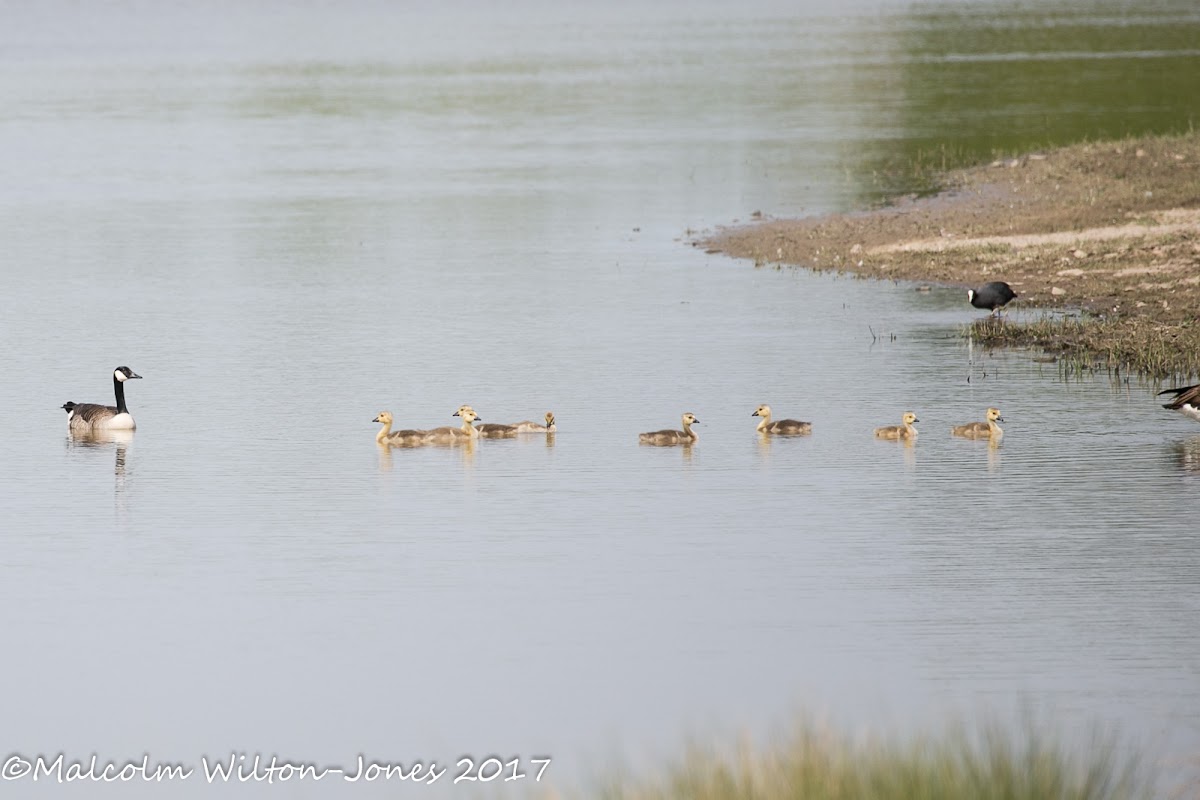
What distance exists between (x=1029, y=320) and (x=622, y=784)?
18.4 m

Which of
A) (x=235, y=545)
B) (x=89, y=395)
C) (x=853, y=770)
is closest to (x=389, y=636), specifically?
(x=235, y=545)

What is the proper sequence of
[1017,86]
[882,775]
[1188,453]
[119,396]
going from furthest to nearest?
1. [1017,86]
2. [119,396]
3. [1188,453]
4. [882,775]

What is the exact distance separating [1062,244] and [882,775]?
23458 mm

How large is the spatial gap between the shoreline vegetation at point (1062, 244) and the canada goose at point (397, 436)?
25.4 ft

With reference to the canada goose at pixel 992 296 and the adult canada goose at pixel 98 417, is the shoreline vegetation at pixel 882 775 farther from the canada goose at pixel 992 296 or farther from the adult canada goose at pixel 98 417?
the canada goose at pixel 992 296

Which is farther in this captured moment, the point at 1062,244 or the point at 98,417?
the point at 1062,244

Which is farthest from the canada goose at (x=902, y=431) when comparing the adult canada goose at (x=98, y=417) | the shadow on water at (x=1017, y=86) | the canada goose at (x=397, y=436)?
the shadow on water at (x=1017, y=86)

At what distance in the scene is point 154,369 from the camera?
89.2 feet

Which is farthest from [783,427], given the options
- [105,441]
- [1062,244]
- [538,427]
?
[1062,244]

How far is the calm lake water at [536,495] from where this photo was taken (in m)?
14.3

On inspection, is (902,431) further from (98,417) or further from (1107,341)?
(98,417)

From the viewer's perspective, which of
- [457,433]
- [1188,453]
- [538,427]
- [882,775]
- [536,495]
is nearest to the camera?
[882,775]

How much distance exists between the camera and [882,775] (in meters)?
10.5

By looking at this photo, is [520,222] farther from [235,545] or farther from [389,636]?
[389,636]
